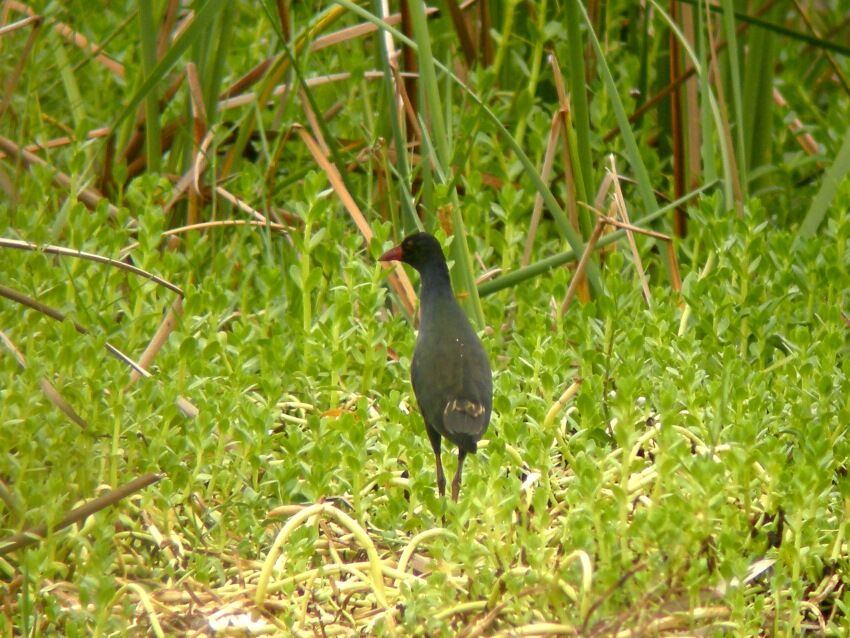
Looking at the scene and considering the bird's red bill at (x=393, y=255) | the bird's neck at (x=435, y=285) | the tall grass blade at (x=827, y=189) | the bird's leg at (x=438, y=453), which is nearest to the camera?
the bird's leg at (x=438, y=453)

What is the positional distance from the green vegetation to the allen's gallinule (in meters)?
0.08

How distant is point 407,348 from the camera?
377 cm

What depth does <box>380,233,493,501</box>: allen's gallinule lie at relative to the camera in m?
3.14

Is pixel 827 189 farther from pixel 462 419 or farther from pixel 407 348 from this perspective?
pixel 462 419

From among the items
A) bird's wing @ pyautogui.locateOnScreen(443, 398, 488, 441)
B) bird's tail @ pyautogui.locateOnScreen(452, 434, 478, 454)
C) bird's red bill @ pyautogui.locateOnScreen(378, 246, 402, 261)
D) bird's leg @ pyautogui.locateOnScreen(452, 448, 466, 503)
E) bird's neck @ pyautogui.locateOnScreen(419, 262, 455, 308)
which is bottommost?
bird's leg @ pyautogui.locateOnScreen(452, 448, 466, 503)

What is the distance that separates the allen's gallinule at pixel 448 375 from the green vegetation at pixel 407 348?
0.08 meters

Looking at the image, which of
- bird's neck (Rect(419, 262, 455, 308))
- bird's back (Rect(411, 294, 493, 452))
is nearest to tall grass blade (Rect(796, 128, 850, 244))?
bird's neck (Rect(419, 262, 455, 308))

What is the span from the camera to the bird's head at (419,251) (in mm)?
3682

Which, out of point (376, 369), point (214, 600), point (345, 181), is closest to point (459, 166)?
point (345, 181)

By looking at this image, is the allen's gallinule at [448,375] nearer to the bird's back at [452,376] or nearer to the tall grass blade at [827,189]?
the bird's back at [452,376]

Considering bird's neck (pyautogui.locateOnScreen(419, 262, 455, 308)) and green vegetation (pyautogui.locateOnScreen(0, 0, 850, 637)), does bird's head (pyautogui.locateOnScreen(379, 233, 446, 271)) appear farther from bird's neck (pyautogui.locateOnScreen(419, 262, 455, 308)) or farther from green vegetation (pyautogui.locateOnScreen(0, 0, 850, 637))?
green vegetation (pyautogui.locateOnScreen(0, 0, 850, 637))

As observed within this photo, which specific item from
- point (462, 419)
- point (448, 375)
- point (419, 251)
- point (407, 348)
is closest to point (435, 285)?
point (419, 251)

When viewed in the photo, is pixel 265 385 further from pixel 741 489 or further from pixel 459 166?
pixel 459 166

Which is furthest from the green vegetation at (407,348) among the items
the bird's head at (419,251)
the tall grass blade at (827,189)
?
the bird's head at (419,251)
